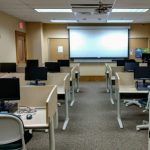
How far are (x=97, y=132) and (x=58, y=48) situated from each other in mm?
6611

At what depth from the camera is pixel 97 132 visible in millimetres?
4020

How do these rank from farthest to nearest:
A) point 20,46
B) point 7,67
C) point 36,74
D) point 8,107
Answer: point 20,46
point 7,67
point 36,74
point 8,107

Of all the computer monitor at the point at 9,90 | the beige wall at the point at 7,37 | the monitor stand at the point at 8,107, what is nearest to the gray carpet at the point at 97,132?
the monitor stand at the point at 8,107

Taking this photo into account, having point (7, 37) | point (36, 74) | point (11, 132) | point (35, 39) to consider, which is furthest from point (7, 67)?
point (11, 132)

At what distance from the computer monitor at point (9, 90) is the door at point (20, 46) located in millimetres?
5193

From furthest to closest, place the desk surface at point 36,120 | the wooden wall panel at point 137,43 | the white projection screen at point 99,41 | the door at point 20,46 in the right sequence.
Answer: the wooden wall panel at point 137,43 < the white projection screen at point 99,41 < the door at point 20,46 < the desk surface at point 36,120

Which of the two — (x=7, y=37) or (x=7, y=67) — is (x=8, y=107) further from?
(x=7, y=37)

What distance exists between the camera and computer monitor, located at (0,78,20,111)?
3.01m

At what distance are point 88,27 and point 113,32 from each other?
1065mm

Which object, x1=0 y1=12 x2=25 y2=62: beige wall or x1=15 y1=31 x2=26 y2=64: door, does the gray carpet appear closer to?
x1=0 y1=12 x2=25 y2=62: beige wall

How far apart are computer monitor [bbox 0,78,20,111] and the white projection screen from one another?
7197 millimetres

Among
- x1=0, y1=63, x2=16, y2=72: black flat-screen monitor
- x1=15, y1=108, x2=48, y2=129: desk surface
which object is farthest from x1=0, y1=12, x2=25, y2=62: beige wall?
x1=15, y1=108, x2=48, y2=129: desk surface

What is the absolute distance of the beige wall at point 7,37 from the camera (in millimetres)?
6461

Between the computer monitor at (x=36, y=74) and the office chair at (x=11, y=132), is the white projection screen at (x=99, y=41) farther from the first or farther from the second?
the office chair at (x=11, y=132)
